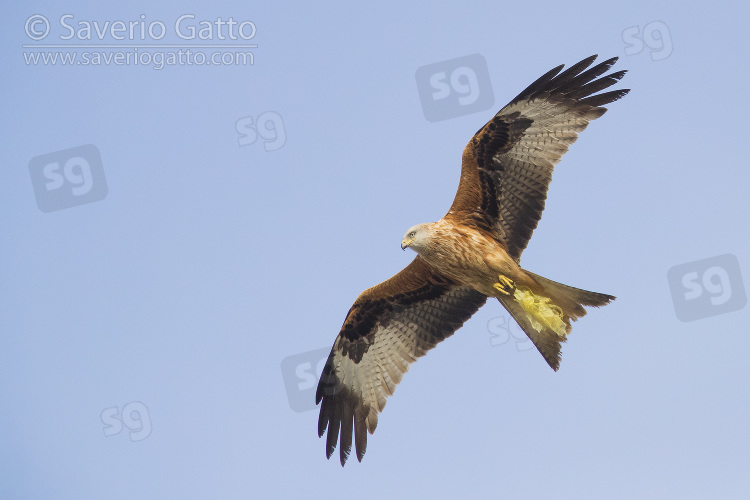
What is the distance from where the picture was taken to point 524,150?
10.1 m

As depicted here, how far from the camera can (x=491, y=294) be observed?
10375 millimetres

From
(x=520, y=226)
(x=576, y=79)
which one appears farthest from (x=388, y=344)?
(x=576, y=79)

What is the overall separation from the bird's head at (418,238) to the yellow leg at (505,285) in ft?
3.16

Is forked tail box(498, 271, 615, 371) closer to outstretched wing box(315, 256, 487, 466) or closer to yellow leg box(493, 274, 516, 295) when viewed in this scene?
yellow leg box(493, 274, 516, 295)

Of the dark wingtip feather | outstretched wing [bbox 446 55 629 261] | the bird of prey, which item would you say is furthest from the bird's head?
the dark wingtip feather

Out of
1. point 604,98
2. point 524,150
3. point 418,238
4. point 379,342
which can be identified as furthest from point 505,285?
point 604,98

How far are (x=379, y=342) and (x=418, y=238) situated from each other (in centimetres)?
206

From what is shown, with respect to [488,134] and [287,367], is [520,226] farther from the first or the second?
[287,367]

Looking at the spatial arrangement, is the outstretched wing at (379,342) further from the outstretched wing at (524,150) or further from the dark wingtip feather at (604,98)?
the dark wingtip feather at (604,98)

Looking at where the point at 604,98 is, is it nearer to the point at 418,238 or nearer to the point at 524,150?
the point at 524,150

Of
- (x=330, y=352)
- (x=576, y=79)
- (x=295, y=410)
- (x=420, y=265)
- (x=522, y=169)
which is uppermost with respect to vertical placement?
(x=576, y=79)

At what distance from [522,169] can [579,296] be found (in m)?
1.68

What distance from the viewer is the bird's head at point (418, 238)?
9.91 m

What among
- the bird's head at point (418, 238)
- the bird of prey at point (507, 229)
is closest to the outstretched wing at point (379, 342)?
the bird of prey at point (507, 229)
